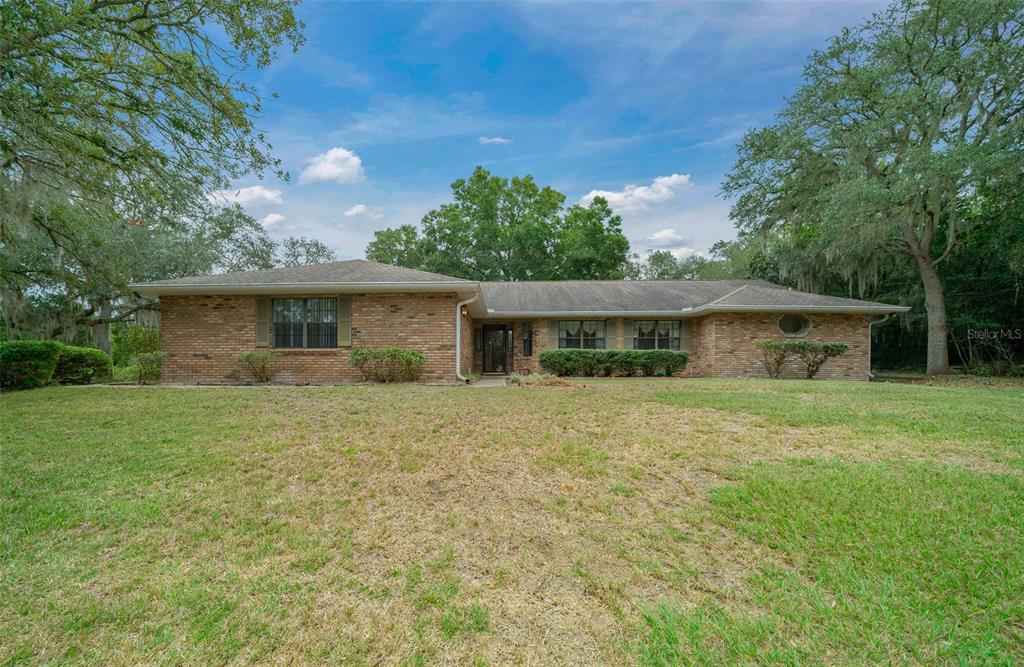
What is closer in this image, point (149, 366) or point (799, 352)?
point (149, 366)

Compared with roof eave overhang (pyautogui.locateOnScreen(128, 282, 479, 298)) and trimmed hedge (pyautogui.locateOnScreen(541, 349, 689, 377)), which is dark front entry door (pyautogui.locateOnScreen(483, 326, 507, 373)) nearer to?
trimmed hedge (pyautogui.locateOnScreen(541, 349, 689, 377))

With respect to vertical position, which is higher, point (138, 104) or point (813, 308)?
point (138, 104)

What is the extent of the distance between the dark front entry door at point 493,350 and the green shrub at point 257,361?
7.32 m

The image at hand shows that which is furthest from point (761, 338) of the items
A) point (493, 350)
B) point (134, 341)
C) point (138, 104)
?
point (134, 341)

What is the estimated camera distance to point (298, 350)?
36.2 ft

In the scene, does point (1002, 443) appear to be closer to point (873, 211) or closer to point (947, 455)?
point (947, 455)

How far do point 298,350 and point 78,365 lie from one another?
4.76 meters

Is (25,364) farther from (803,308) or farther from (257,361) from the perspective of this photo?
(803,308)

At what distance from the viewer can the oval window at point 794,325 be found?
13625 mm

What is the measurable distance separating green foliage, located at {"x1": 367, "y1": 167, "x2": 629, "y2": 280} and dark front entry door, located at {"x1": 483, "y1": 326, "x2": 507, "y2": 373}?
11.4 m

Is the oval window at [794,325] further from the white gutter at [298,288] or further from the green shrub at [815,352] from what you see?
the white gutter at [298,288]

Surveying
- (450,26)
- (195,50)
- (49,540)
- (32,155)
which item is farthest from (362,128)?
(49,540)

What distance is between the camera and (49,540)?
123 inches

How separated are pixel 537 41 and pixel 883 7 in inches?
464
